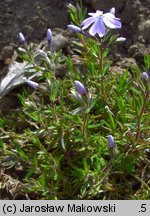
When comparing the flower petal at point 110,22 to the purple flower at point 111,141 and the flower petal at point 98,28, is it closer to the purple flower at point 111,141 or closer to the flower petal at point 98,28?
the flower petal at point 98,28

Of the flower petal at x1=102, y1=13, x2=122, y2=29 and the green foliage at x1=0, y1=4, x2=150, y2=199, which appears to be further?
the green foliage at x1=0, y1=4, x2=150, y2=199

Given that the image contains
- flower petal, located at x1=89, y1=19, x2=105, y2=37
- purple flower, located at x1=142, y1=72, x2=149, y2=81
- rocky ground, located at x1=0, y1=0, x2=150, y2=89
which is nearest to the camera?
purple flower, located at x1=142, y1=72, x2=149, y2=81

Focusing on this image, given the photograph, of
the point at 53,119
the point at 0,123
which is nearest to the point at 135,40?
the point at 53,119

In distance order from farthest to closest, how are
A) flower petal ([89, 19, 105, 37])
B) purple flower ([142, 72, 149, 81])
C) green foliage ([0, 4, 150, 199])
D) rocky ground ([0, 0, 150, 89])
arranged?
rocky ground ([0, 0, 150, 89]), green foliage ([0, 4, 150, 199]), flower petal ([89, 19, 105, 37]), purple flower ([142, 72, 149, 81])

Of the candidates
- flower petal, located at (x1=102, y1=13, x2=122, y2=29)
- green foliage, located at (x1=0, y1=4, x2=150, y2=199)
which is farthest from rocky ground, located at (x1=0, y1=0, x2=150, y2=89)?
flower petal, located at (x1=102, y1=13, x2=122, y2=29)

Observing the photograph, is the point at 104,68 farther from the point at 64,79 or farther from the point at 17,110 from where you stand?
the point at 17,110

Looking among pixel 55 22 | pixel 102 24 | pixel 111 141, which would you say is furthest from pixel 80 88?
pixel 55 22

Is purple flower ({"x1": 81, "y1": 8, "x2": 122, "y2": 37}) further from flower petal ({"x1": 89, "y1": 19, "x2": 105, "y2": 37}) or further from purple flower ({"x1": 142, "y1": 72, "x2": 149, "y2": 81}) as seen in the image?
purple flower ({"x1": 142, "y1": 72, "x2": 149, "y2": 81})
